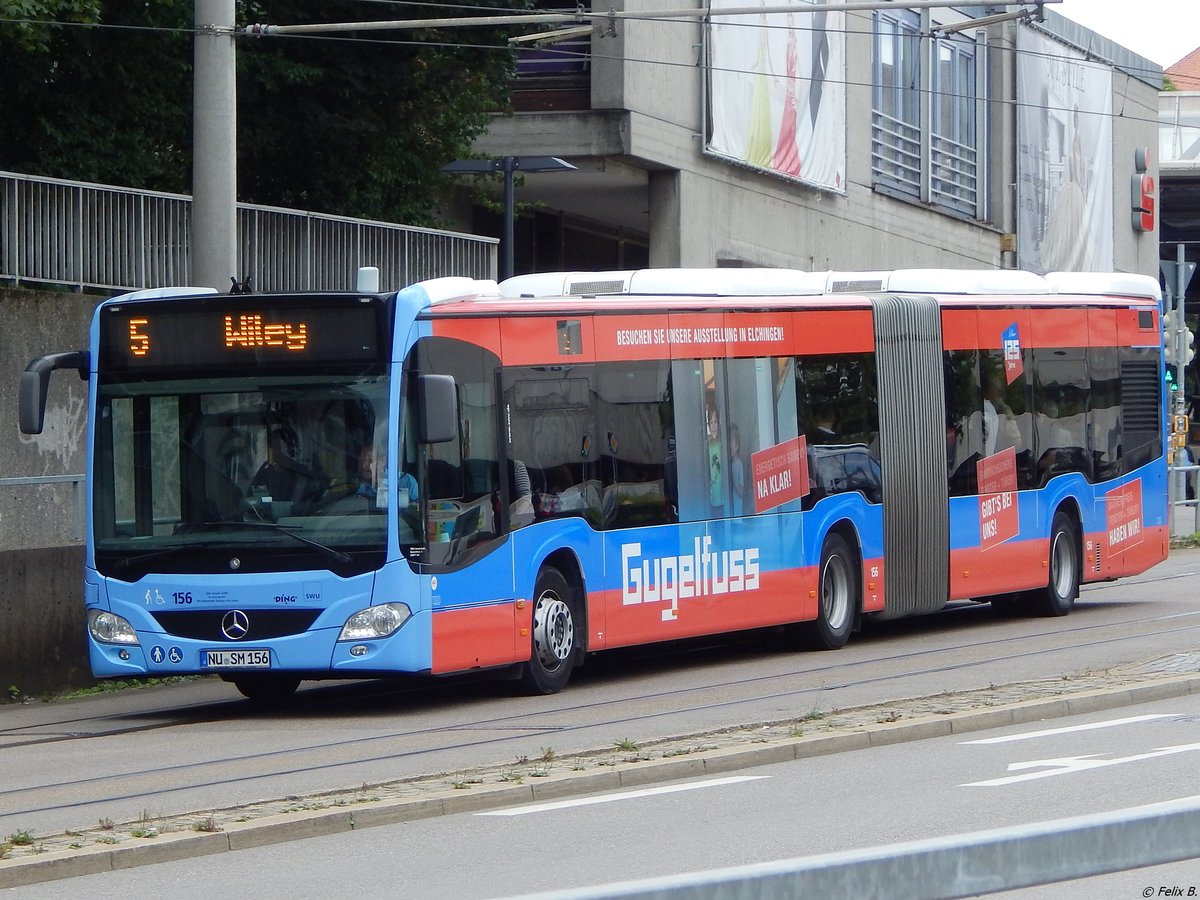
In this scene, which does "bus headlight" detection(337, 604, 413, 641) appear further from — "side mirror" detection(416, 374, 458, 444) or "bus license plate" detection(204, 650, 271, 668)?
"side mirror" detection(416, 374, 458, 444)

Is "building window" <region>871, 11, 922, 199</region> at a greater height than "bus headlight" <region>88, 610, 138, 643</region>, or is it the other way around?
"building window" <region>871, 11, 922, 199</region>

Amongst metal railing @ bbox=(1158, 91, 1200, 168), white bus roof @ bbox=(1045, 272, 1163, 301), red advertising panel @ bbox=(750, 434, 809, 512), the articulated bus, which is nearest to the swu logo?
the articulated bus

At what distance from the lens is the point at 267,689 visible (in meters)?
15.3

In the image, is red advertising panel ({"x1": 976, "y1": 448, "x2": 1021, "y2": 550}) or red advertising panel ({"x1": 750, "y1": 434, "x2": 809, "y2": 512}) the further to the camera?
red advertising panel ({"x1": 976, "y1": 448, "x2": 1021, "y2": 550})

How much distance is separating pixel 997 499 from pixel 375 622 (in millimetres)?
8287

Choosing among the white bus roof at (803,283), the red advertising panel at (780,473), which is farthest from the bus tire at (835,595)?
the white bus roof at (803,283)

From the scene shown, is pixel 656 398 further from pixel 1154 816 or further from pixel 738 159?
pixel 738 159

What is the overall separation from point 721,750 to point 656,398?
5.34m

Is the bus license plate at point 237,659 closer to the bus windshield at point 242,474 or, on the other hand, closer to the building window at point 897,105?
the bus windshield at point 242,474

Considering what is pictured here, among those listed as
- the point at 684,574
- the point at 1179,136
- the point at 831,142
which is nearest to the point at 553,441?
the point at 684,574

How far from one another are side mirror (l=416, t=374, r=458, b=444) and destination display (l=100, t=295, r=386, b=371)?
0.45 m

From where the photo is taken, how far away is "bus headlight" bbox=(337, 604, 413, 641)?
1334 centimetres

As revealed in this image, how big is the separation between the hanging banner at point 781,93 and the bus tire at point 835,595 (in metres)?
15.2

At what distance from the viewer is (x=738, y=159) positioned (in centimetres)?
3300
